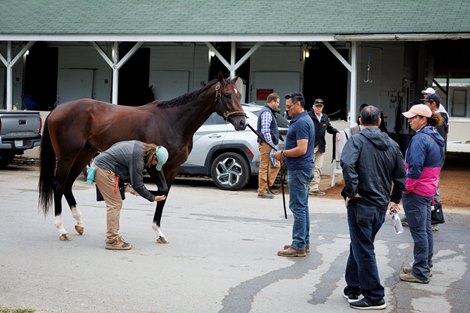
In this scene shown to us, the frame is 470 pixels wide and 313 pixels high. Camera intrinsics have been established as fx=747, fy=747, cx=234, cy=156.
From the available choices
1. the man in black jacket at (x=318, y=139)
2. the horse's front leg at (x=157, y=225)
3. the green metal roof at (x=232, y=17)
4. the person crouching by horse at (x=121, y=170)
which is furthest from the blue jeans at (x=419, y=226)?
the green metal roof at (x=232, y=17)

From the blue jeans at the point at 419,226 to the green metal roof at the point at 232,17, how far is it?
1021 centimetres

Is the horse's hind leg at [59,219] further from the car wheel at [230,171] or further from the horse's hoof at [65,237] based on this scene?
the car wheel at [230,171]

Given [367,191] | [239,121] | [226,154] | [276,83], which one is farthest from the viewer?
[276,83]

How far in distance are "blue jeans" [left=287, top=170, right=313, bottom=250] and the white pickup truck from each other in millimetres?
11572

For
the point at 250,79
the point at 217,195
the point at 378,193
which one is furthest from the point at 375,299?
the point at 250,79

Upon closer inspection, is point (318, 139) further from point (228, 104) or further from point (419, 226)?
point (419, 226)

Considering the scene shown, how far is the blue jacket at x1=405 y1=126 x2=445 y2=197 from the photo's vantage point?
25.6 feet

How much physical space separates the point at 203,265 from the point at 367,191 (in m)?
2.54

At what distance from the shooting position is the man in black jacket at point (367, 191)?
6.77m

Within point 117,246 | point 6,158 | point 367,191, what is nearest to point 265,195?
point 117,246

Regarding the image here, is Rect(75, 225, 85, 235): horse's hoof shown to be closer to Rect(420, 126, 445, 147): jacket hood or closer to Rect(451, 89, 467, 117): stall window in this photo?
Rect(420, 126, 445, 147): jacket hood

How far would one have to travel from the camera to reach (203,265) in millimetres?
8547

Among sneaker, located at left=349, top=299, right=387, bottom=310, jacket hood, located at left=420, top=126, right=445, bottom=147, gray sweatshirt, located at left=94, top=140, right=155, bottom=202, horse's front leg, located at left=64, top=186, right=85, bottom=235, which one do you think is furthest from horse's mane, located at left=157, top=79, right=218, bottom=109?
sneaker, located at left=349, top=299, right=387, bottom=310

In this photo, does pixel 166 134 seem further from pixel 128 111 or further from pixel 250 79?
pixel 250 79
